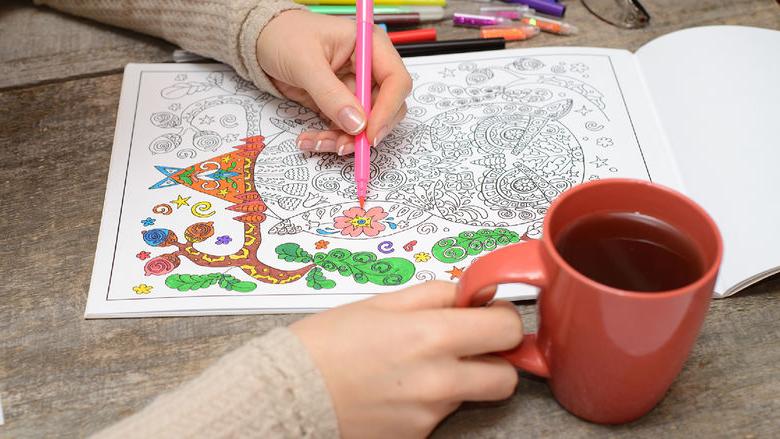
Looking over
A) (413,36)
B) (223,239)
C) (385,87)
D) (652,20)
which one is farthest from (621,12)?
(223,239)

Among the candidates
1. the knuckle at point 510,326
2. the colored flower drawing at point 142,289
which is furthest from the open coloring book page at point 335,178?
the knuckle at point 510,326

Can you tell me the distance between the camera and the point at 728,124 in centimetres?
76

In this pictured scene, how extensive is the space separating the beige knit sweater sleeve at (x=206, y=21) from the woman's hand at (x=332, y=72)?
0.05 ft

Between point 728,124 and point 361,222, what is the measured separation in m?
0.37

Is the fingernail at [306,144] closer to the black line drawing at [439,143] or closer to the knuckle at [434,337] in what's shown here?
the black line drawing at [439,143]

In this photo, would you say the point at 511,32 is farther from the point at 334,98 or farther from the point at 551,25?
the point at 334,98

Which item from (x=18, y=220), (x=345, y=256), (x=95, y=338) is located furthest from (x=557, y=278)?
(x=18, y=220)

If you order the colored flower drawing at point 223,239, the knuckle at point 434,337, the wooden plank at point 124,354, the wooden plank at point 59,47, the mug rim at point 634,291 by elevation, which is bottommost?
the wooden plank at point 124,354

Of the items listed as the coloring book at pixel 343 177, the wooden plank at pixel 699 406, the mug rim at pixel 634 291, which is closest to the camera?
the mug rim at pixel 634 291

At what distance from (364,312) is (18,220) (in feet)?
1.29

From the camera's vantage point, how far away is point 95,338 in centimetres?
64

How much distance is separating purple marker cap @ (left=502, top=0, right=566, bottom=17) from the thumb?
0.32m

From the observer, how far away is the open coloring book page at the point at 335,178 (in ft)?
2.19

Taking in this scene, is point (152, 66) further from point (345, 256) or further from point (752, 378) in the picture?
point (752, 378)
